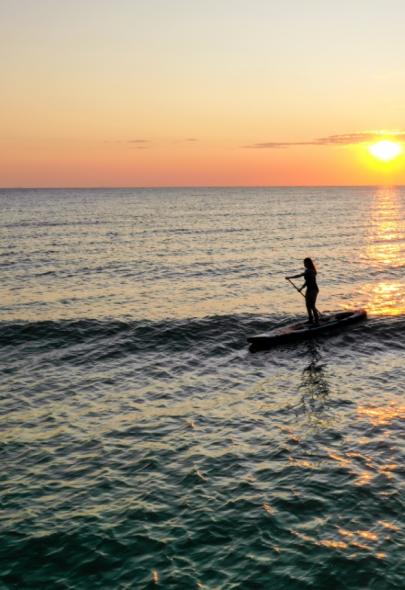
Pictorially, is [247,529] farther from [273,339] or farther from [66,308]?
[66,308]

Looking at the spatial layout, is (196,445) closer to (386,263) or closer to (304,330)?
(304,330)

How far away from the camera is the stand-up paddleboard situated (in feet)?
76.3

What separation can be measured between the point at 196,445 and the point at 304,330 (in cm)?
1142

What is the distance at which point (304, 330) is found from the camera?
24547mm

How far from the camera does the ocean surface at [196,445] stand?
32.2 feet

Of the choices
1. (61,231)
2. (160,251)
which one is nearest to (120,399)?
(160,251)

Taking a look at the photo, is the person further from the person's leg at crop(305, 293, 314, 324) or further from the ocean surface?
the ocean surface

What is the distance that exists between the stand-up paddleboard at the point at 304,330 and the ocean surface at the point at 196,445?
0.48 metres

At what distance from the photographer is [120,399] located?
17.7 metres

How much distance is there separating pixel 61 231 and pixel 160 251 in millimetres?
26484

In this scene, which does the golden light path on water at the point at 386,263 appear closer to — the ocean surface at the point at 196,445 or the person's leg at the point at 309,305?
the ocean surface at the point at 196,445

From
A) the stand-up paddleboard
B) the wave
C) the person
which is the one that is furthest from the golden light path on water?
the person

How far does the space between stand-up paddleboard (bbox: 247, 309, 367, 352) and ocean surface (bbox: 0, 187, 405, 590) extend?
48 cm

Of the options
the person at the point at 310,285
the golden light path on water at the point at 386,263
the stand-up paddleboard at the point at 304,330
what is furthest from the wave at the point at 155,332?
the golden light path on water at the point at 386,263
